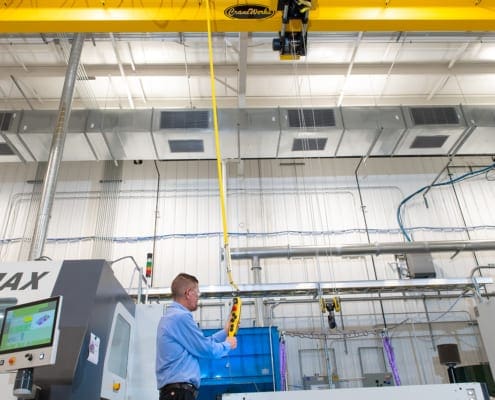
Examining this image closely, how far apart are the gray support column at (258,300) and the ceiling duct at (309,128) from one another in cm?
211

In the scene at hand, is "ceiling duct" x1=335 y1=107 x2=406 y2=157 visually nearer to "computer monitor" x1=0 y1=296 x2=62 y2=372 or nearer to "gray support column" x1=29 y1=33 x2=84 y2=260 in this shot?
"gray support column" x1=29 y1=33 x2=84 y2=260

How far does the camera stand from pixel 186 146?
6.84 metres

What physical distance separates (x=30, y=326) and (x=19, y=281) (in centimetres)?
100

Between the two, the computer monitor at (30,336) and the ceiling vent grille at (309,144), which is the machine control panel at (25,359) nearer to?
the computer monitor at (30,336)

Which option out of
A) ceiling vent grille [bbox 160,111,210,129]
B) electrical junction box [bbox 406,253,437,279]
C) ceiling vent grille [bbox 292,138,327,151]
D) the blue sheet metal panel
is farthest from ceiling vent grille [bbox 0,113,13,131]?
electrical junction box [bbox 406,253,437,279]

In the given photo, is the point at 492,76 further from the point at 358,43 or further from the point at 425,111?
the point at 358,43

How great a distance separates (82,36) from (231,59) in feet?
7.98

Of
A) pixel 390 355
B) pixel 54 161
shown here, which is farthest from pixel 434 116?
pixel 54 161

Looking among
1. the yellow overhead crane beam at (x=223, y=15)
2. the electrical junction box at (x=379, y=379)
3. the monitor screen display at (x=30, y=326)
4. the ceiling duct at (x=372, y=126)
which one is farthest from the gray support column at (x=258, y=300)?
the monitor screen display at (x=30, y=326)

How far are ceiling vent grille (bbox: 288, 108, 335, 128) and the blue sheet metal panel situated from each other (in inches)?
131

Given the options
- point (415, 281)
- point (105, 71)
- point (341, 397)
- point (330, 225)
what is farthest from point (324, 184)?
point (341, 397)

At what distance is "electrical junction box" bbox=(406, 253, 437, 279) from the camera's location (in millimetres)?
6941

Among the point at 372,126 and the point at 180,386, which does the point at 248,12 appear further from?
the point at 372,126

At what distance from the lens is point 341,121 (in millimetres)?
6590
